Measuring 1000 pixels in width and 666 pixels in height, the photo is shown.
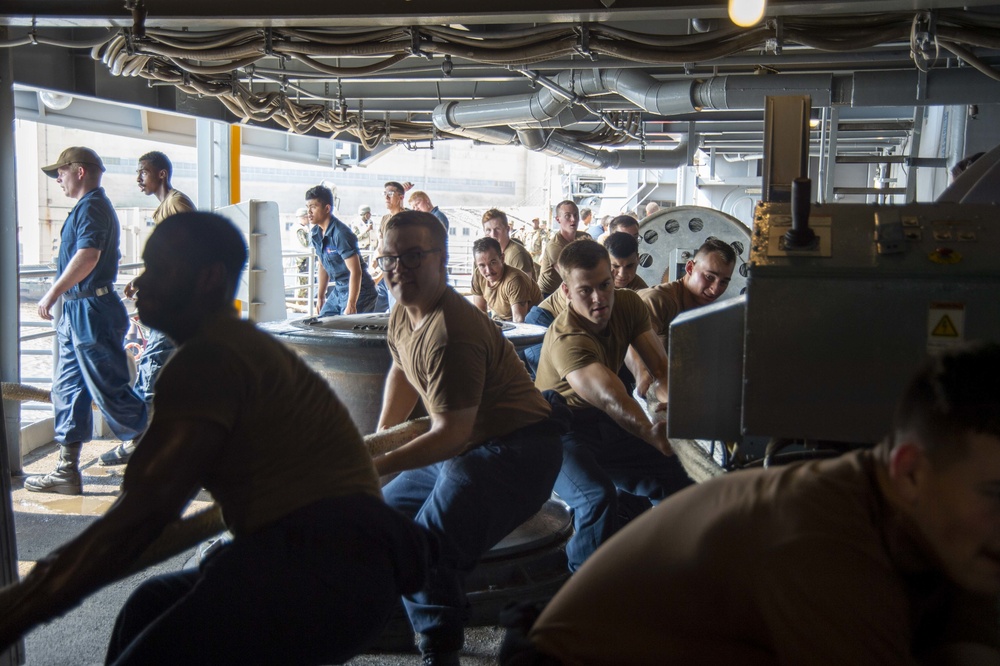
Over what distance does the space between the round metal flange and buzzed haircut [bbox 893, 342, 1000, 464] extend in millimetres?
5975

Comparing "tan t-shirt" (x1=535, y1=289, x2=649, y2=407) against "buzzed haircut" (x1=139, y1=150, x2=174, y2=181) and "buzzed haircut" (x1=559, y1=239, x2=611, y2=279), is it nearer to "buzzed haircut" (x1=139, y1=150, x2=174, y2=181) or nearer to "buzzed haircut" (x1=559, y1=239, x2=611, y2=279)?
"buzzed haircut" (x1=559, y1=239, x2=611, y2=279)

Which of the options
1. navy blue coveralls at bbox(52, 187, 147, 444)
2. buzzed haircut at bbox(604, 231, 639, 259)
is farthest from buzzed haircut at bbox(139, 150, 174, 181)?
buzzed haircut at bbox(604, 231, 639, 259)

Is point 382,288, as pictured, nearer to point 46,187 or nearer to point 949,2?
point 949,2

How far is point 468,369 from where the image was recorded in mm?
3176

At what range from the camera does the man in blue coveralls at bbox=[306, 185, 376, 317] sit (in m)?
8.52

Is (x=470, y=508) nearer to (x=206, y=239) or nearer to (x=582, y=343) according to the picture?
(x=582, y=343)

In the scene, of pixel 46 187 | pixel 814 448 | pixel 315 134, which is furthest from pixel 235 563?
pixel 46 187

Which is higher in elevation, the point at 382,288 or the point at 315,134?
the point at 315,134

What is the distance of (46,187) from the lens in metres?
31.1

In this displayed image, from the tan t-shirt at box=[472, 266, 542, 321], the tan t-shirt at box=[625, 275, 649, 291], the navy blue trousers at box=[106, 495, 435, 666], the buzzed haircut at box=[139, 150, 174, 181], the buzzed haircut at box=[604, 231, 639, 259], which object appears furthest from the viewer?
the tan t-shirt at box=[472, 266, 542, 321]

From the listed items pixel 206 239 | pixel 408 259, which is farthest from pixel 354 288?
pixel 206 239

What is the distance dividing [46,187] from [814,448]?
33.2m

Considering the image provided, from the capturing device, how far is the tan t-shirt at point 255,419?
6.77ft

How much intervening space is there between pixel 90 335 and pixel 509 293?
10.2 feet
